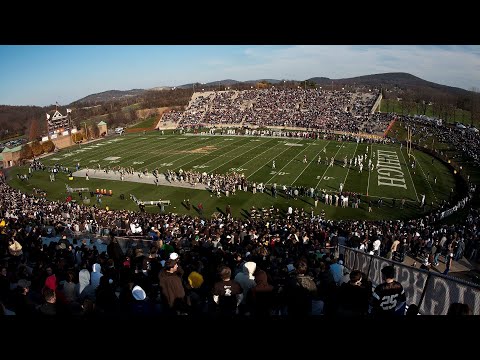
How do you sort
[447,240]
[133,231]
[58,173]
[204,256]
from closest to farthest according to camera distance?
[204,256]
[447,240]
[133,231]
[58,173]

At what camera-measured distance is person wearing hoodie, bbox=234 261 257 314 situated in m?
5.45

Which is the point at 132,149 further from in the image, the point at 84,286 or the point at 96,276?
the point at 84,286

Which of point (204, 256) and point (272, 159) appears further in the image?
point (272, 159)

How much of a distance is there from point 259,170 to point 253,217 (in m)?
12.2

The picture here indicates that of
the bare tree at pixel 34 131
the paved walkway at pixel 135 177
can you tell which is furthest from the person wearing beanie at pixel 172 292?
the bare tree at pixel 34 131

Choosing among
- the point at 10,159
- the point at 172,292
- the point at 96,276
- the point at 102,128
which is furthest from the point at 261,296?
the point at 102,128

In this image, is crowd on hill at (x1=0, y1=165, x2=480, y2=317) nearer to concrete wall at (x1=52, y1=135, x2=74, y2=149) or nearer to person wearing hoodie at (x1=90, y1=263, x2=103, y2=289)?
person wearing hoodie at (x1=90, y1=263, x2=103, y2=289)

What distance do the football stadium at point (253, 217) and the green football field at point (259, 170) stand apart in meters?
0.21

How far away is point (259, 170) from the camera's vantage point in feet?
116

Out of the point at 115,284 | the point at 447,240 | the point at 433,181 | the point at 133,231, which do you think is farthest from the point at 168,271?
the point at 433,181

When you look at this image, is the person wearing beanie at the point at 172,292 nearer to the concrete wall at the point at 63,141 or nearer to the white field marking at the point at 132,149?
the white field marking at the point at 132,149
